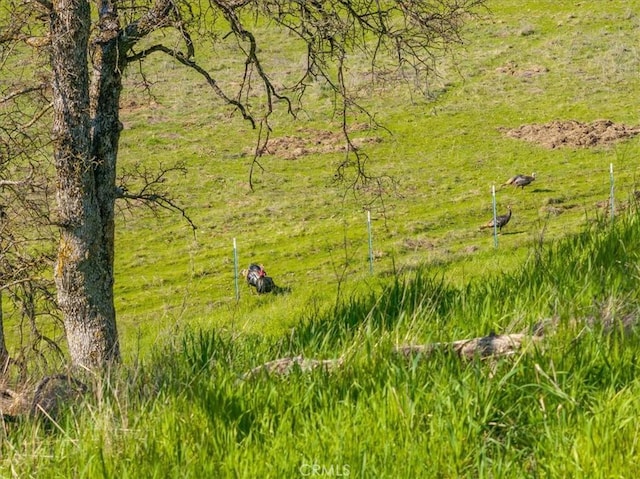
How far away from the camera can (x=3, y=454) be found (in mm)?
4164

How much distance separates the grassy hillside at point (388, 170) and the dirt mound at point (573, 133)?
634 mm

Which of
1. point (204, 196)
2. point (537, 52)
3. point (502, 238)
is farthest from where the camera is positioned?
point (537, 52)

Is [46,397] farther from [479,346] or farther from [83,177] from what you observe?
[83,177]

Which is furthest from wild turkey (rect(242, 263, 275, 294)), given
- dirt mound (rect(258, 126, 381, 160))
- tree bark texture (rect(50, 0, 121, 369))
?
dirt mound (rect(258, 126, 381, 160))

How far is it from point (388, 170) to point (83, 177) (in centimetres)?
3160

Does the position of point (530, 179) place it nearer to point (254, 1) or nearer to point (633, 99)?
point (633, 99)

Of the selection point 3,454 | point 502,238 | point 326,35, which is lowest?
point 502,238

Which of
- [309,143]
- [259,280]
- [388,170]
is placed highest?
[309,143]

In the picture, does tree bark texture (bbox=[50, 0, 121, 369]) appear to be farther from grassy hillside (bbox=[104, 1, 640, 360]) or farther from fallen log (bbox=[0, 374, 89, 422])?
grassy hillside (bbox=[104, 1, 640, 360])

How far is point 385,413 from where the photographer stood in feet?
12.1

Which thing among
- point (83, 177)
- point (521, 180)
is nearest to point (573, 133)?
point (521, 180)

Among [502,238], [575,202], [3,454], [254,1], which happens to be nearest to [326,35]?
[254,1]

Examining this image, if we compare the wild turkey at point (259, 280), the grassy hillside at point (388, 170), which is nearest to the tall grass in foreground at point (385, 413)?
the grassy hillside at point (388, 170)

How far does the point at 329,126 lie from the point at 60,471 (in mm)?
45077
